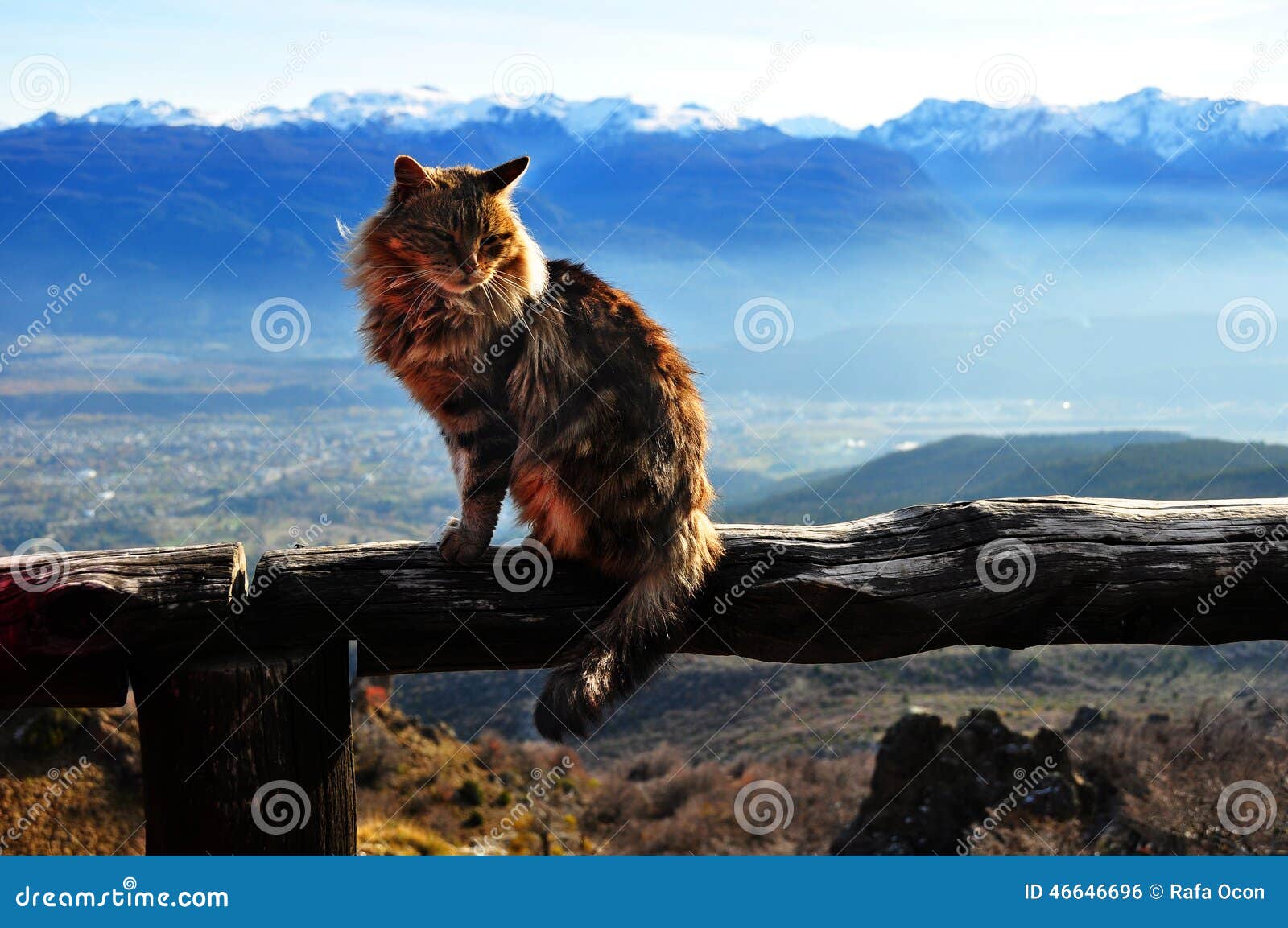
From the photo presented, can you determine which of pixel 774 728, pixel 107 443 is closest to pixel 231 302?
pixel 107 443

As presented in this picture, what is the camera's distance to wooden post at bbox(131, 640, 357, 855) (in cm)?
263

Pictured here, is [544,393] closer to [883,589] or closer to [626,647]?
[626,647]

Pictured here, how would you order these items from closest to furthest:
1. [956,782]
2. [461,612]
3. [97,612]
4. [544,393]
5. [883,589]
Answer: [97,612]
[461,612]
[883,589]
[544,393]
[956,782]

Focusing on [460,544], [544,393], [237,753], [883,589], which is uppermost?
[544,393]

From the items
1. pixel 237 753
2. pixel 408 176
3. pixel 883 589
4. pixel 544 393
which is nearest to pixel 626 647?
pixel 883 589

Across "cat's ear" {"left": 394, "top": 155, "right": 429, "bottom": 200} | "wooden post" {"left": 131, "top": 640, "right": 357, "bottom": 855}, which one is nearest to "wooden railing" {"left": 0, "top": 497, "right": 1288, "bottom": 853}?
"wooden post" {"left": 131, "top": 640, "right": 357, "bottom": 855}

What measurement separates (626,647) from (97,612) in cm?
148

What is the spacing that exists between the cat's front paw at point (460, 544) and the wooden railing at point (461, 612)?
5 cm

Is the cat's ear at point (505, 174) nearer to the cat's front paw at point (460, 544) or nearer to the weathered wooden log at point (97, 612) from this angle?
the cat's front paw at point (460, 544)

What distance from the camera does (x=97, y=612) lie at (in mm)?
2613

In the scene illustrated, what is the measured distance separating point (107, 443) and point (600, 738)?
78513 mm

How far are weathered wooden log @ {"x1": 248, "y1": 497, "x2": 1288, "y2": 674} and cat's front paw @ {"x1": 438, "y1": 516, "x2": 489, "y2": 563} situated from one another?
2.0 inches

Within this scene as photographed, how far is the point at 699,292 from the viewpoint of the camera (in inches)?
5851

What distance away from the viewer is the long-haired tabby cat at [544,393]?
10.2 ft
